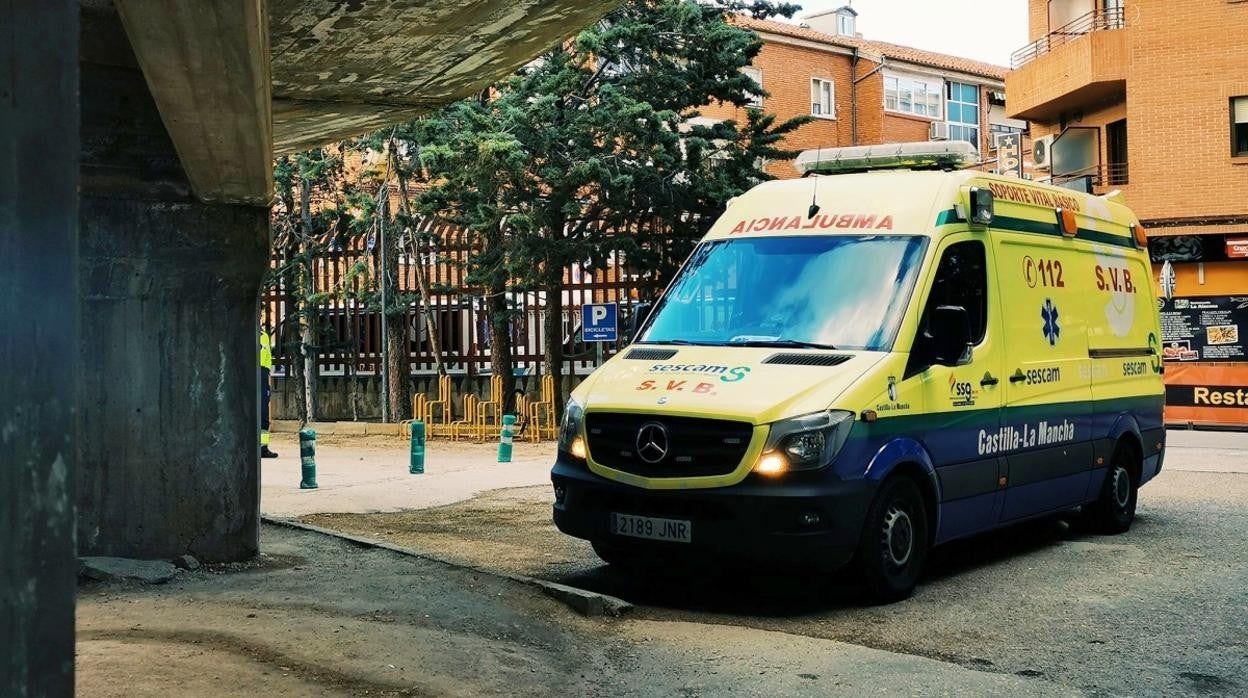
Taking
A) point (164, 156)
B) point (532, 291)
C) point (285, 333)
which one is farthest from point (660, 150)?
point (164, 156)

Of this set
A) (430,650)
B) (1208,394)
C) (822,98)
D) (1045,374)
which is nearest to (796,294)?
(1045,374)

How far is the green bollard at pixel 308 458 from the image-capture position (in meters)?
14.5

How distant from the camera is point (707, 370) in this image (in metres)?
7.79

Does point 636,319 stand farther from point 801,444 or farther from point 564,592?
point 801,444

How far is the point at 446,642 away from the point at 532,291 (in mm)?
16999

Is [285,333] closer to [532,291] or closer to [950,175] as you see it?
[532,291]

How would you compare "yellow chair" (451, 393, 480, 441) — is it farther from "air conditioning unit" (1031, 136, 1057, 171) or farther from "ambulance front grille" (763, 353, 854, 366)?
"ambulance front grille" (763, 353, 854, 366)

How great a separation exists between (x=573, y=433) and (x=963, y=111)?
1768 inches

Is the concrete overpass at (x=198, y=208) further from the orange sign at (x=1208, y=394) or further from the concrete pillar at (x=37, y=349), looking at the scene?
the orange sign at (x=1208, y=394)

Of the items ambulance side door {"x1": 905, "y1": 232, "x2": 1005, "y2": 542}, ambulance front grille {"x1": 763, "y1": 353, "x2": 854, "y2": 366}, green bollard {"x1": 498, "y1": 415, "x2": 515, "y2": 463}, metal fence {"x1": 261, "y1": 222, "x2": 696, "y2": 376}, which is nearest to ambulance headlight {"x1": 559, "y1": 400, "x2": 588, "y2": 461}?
ambulance front grille {"x1": 763, "y1": 353, "x2": 854, "y2": 366}

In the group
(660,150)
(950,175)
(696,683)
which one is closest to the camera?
(696,683)

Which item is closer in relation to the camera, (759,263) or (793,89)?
(759,263)

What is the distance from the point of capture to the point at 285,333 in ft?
91.8

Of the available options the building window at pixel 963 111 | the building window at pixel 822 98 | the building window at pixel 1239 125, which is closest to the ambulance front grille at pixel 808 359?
the building window at pixel 1239 125
